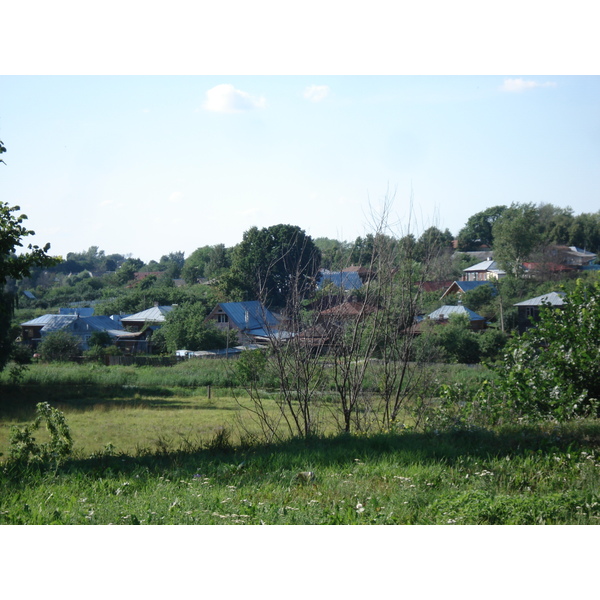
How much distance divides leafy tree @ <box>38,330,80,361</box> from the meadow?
1105 inches

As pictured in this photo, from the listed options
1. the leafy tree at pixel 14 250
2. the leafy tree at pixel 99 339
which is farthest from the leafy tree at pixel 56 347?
the leafy tree at pixel 14 250

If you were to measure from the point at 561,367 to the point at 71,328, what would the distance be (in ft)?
110

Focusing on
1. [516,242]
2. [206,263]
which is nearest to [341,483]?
[516,242]

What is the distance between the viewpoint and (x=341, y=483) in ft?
12.5

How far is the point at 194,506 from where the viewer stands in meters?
3.43

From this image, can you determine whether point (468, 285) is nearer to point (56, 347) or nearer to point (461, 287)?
point (461, 287)

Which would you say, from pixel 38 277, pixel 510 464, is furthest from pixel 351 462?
pixel 38 277

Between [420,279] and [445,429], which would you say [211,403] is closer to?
[420,279]

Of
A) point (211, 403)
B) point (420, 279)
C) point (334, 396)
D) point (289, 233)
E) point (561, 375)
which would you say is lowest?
point (211, 403)

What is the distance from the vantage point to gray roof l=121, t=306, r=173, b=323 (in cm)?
3953

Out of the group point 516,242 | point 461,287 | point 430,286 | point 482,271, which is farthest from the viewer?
point 482,271

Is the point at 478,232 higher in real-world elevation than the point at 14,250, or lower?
higher

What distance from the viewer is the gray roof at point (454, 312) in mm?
30719

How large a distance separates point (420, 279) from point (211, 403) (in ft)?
51.4
